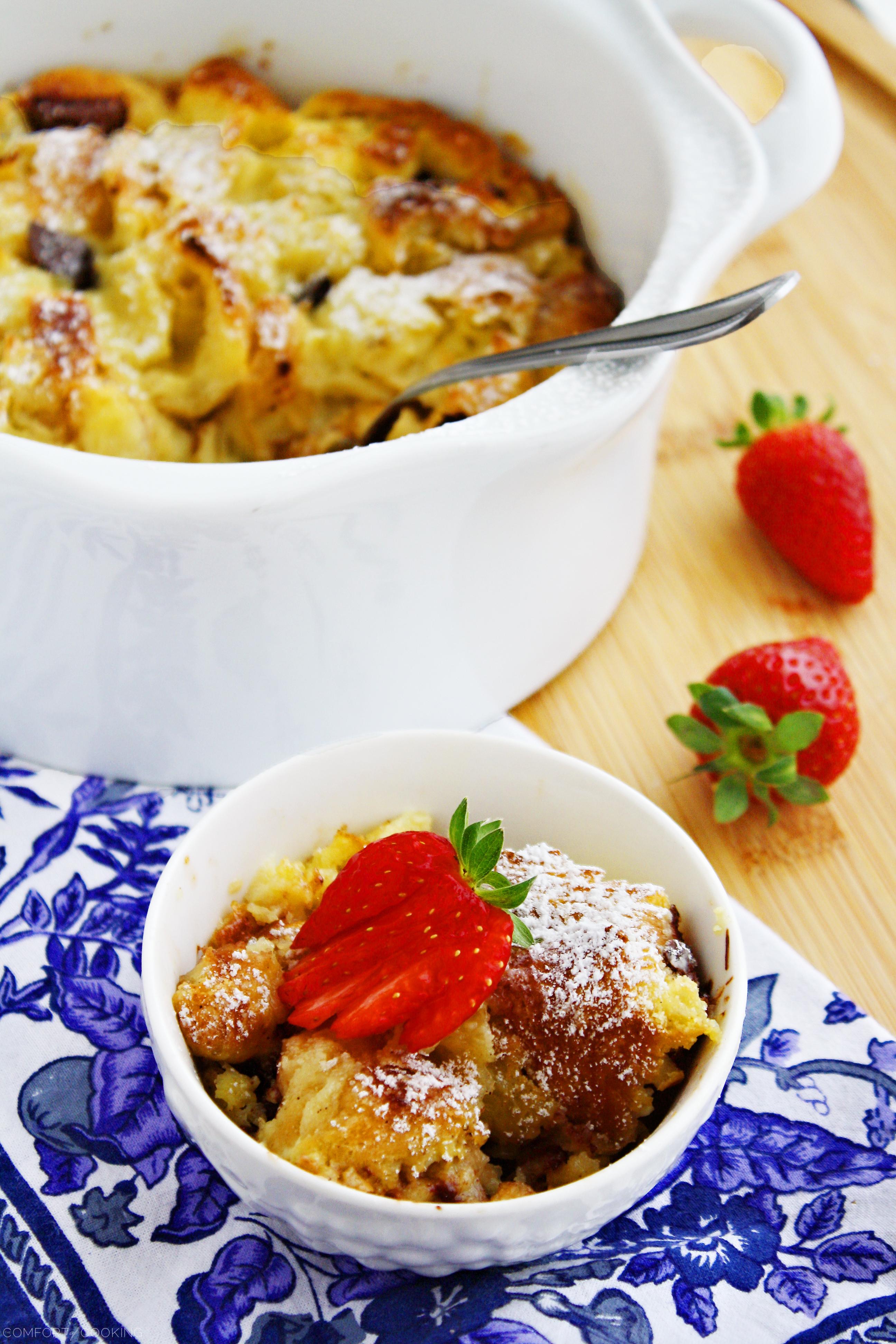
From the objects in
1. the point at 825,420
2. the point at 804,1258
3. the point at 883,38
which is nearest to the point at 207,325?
the point at 825,420

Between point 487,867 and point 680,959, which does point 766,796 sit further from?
point 487,867

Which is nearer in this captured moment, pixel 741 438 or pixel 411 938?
pixel 411 938

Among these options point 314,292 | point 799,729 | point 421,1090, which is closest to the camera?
point 421,1090

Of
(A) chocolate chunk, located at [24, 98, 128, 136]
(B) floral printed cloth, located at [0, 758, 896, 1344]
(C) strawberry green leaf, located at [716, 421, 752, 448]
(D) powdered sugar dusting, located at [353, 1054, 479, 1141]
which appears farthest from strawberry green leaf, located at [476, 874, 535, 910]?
(A) chocolate chunk, located at [24, 98, 128, 136]

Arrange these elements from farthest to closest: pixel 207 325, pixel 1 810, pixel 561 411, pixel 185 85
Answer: pixel 185 85 < pixel 207 325 < pixel 1 810 < pixel 561 411

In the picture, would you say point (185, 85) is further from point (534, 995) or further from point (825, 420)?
point (534, 995)

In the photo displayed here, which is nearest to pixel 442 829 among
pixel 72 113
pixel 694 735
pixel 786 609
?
pixel 694 735

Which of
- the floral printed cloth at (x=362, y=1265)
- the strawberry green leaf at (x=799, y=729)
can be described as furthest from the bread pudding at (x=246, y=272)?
the floral printed cloth at (x=362, y=1265)
